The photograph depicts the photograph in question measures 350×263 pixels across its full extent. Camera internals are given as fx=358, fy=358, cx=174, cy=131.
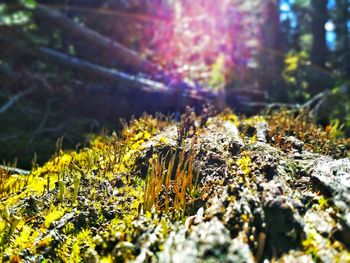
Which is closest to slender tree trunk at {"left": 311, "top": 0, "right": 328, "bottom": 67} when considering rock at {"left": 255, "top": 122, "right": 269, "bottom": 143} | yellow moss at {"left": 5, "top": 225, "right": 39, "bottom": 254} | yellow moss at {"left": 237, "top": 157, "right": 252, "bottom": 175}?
rock at {"left": 255, "top": 122, "right": 269, "bottom": 143}

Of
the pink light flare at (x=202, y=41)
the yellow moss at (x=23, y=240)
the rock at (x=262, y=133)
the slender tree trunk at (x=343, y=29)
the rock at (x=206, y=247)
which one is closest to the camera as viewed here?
the rock at (x=206, y=247)

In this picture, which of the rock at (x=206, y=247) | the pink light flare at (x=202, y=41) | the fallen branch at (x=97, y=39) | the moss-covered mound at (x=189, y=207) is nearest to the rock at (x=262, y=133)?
the moss-covered mound at (x=189, y=207)

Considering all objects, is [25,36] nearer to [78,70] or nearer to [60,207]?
[78,70]

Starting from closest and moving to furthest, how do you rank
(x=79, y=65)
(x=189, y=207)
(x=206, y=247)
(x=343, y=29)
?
1. (x=206, y=247)
2. (x=189, y=207)
3. (x=79, y=65)
4. (x=343, y=29)

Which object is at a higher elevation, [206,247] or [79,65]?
[79,65]

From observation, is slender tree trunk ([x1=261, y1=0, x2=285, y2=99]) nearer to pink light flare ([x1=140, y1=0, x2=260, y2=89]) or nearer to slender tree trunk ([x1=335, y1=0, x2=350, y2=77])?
pink light flare ([x1=140, y1=0, x2=260, y2=89])

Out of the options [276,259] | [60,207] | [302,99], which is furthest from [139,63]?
[276,259]

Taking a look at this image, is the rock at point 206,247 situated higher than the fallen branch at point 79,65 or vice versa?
the fallen branch at point 79,65

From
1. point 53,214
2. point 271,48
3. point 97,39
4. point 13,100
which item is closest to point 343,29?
point 271,48

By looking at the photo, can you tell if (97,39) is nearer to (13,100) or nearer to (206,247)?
(13,100)

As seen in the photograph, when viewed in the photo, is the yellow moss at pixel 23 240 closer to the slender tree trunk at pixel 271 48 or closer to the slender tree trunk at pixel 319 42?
the slender tree trunk at pixel 271 48
